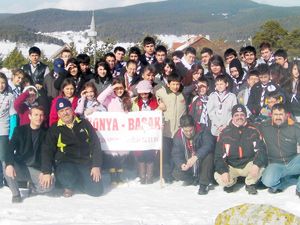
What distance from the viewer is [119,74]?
8.39 m

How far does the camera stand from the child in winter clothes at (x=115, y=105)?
282 inches

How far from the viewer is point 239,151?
661cm

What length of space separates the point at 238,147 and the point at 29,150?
2724mm

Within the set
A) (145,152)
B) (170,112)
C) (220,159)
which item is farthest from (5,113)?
(220,159)

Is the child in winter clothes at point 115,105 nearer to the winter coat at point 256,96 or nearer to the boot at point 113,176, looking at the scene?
the boot at point 113,176

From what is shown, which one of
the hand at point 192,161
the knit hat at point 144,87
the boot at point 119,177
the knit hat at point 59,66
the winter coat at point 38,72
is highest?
the knit hat at point 59,66

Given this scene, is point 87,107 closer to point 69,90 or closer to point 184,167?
point 69,90

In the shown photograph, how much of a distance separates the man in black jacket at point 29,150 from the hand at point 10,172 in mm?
101

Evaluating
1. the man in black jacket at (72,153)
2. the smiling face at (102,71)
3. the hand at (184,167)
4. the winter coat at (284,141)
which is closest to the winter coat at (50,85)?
the smiling face at (102,71)

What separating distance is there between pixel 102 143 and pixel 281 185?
253 centimetres

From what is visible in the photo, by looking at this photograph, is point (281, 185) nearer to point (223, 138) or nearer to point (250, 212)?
point (223, 138)

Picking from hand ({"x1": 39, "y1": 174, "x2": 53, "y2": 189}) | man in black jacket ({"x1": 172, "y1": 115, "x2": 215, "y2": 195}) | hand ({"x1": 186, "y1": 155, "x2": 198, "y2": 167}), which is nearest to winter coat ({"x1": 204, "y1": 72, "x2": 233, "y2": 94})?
man in black jacket ({"x1": 172, "y1": 115, "x2": 215, "y2": 195})

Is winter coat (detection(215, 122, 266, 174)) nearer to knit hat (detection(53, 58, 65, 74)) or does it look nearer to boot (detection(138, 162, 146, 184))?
boot (detection(138, 162, 146, 184))

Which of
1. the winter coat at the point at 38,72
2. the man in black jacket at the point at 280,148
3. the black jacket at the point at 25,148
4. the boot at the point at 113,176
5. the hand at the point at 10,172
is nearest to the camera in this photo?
the hand at the point at 10,172
